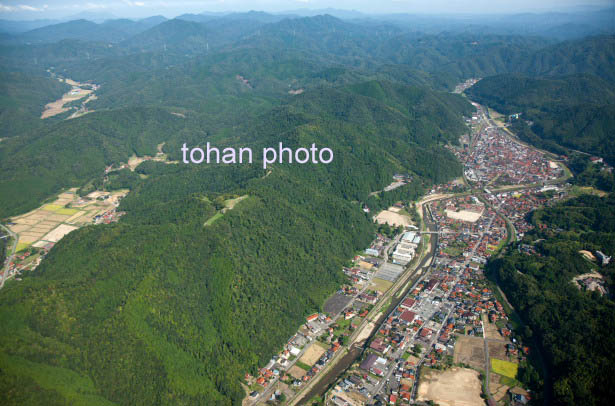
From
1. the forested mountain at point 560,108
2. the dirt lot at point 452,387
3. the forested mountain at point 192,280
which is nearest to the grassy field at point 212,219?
the forested mountain at point 192,280

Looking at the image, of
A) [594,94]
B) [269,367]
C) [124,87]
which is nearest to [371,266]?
[269,367]

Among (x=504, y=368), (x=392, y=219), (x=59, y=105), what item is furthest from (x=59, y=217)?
(x=59, y=105)

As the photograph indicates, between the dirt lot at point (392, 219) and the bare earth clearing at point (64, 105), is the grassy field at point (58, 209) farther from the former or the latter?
the bare earth clearing at point (64, 105)

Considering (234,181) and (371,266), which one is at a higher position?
(234,181)

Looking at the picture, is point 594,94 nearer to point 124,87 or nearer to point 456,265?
point 456,265

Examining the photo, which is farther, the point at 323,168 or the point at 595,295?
the point at 323,168

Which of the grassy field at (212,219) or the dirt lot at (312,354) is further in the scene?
the grassy field at (212,219)
